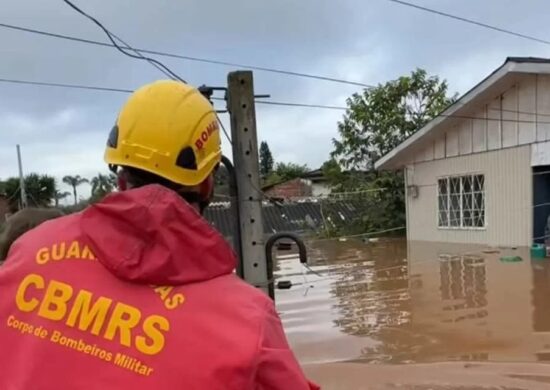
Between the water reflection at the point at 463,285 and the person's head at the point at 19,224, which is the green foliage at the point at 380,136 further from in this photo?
the person's head at the point at 19,224

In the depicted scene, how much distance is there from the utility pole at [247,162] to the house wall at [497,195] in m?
9.26

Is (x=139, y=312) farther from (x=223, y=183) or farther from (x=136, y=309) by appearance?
(x=223, y=183)

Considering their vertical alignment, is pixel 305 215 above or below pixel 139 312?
below

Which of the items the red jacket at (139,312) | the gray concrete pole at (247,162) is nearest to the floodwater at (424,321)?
the gray concrete pole at (247,162)

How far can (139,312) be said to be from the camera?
3.43 ft

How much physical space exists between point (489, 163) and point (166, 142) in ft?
40.4

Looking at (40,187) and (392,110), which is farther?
(40,187)

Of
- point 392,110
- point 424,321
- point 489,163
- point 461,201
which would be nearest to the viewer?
point 424,321

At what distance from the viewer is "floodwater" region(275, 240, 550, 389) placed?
5055mm

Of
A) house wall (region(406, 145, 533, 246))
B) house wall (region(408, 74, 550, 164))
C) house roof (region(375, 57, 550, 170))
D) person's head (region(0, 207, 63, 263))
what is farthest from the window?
person's head (region(0, 207, 63, 263))

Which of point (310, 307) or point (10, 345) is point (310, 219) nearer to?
point (310, 307)

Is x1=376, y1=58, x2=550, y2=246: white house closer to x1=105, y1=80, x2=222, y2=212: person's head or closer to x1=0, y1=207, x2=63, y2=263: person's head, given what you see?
x1=0, y1=207, x2=63, y2=263: person's head

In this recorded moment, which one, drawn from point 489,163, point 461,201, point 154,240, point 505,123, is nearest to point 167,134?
point 154,240

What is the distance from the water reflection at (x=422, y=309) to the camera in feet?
18.8
